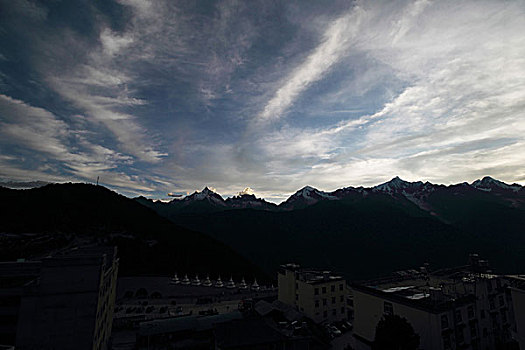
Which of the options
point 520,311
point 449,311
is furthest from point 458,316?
point 520,311

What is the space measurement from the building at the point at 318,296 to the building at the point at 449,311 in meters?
10.1

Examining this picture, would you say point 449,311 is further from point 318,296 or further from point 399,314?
point 318,296

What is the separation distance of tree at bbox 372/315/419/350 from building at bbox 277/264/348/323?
2094 centimetres

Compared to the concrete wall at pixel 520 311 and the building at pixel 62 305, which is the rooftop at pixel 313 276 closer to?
the concrete wall at pixel 520 311

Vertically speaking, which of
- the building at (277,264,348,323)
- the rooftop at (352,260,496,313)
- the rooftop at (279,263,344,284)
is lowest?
the building at (277,264,348,323)

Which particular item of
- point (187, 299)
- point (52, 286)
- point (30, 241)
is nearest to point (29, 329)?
point (52, 286)

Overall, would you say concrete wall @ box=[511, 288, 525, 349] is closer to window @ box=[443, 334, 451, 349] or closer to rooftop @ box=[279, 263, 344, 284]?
window @ box=[443, 334, 451, 349]

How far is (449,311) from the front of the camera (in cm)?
2819

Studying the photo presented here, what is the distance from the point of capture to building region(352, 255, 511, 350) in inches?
1093

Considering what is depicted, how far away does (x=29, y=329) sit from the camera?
25.2 meters

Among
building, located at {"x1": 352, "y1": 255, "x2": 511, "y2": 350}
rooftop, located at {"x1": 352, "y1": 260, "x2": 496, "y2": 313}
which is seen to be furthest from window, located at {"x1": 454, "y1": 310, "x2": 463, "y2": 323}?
rooftop, located at {"x1": 352, "y1": 260, "x2": 496, "y2": 313}

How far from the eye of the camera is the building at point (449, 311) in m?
27.8

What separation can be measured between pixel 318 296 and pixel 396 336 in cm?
2294

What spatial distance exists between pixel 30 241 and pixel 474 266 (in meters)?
124
